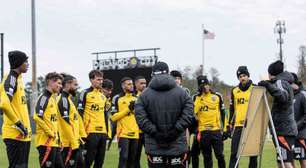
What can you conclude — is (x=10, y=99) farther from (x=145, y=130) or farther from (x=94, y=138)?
(x=94, y=138)

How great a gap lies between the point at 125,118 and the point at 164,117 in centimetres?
485

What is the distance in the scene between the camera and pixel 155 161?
839cm

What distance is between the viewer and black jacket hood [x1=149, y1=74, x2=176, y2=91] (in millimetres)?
8188

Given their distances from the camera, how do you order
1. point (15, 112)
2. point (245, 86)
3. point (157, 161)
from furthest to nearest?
1. point (245, 86)
2. point (15, 112)
3. point (157, 161)

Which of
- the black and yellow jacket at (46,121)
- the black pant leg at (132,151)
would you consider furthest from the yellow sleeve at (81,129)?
the black and yellow jacket at (46,121)

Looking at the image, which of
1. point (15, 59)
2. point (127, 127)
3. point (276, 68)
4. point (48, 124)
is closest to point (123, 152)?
point (127, 127)

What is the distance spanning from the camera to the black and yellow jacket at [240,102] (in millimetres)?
13000

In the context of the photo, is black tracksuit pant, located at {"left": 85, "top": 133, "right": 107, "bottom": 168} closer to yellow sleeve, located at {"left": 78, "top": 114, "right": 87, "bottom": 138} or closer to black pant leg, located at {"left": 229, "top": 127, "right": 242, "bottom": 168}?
yellow sleeve, located at {"left": 78, "top": 114, "right": 87, "bottom": 138}

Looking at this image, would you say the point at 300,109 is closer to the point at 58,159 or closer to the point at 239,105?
the point at 239,105

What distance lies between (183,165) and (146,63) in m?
26.5

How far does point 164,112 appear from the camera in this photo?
26.8 ft

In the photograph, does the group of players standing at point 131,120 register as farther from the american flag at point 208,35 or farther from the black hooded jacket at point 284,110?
the american flag at point 208,35

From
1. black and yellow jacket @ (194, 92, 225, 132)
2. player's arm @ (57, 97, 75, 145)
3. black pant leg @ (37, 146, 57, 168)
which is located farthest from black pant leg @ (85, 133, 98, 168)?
black and yellow jacket @ (194, 92, 225, 132)

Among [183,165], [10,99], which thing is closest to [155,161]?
[183,165]
